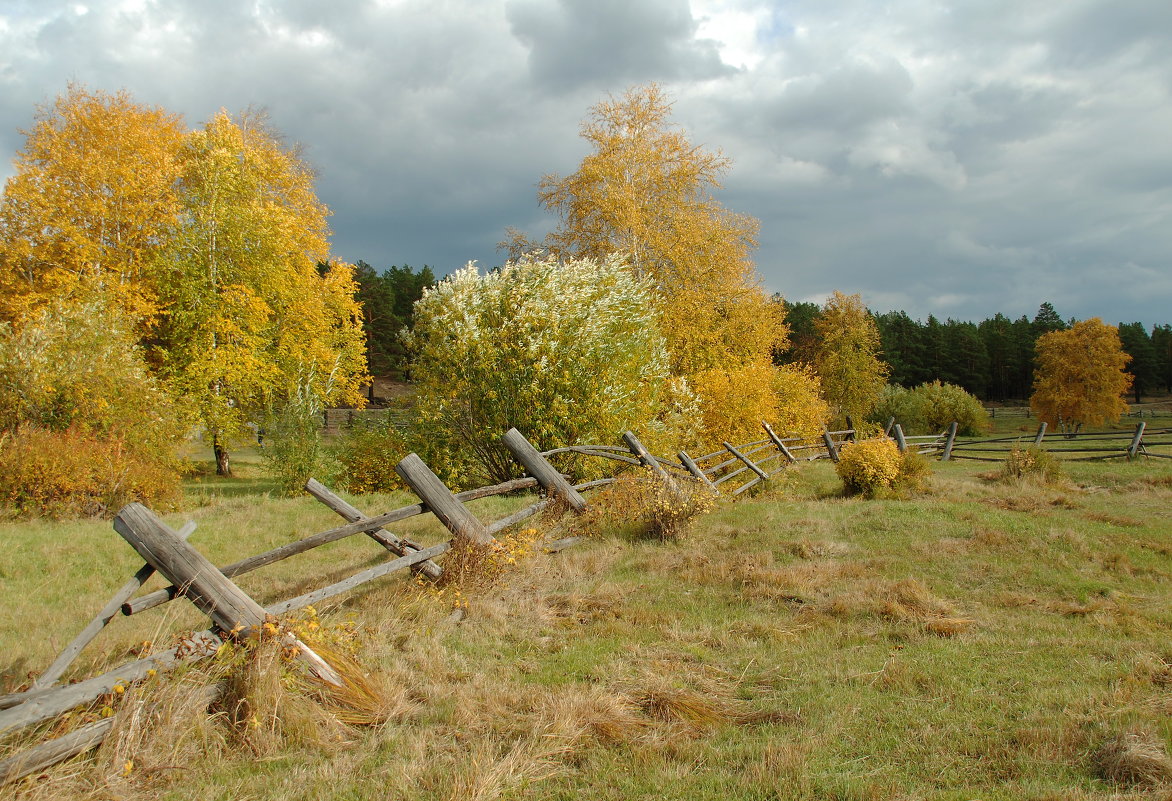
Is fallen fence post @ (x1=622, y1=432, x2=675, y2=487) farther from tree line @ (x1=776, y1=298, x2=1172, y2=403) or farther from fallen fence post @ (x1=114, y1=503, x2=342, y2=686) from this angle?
tree line @ (x1=776, y1=298, x2=1172, y2=403)

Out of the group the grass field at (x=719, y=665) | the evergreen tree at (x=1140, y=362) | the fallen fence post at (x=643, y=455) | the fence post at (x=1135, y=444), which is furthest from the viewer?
the evergreen tree at (x=1140, y=362)

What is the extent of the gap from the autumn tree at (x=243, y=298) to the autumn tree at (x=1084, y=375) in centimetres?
3966

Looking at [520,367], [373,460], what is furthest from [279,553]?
[373,460]

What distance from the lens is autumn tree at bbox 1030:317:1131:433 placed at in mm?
38812

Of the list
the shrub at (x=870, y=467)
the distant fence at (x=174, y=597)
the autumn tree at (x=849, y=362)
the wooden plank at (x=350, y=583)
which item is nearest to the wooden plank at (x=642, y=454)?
the distant fence at (x=174, y=597)

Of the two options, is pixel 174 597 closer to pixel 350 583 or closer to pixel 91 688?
pixel 91 688

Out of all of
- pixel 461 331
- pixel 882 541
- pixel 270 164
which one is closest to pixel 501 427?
pixel 461 331

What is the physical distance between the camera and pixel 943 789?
10.7ft

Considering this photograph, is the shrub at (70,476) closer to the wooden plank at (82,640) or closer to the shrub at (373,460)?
the shrub at (373,460)

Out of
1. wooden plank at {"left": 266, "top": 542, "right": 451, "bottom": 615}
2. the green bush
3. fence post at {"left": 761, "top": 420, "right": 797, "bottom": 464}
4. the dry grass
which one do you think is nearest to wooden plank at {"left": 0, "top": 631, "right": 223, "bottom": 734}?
wooden plank at {"left": 266, "top": 542, "right": 451, "bottom": 615}

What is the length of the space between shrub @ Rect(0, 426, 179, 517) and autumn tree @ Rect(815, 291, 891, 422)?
36660 mm

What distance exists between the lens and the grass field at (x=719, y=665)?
345 cm

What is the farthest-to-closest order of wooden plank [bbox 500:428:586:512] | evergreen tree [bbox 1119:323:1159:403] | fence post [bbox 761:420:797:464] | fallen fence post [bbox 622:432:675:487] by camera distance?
evergreen tree [bbox 1119:323:1159:403] → fence post [bbox 761:420:797:464] → fallen fence post [bbox 622:432:675:487] → wooden plank [bbox 500:428:586:512]

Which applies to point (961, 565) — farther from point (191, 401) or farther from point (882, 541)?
point (191, 401)
